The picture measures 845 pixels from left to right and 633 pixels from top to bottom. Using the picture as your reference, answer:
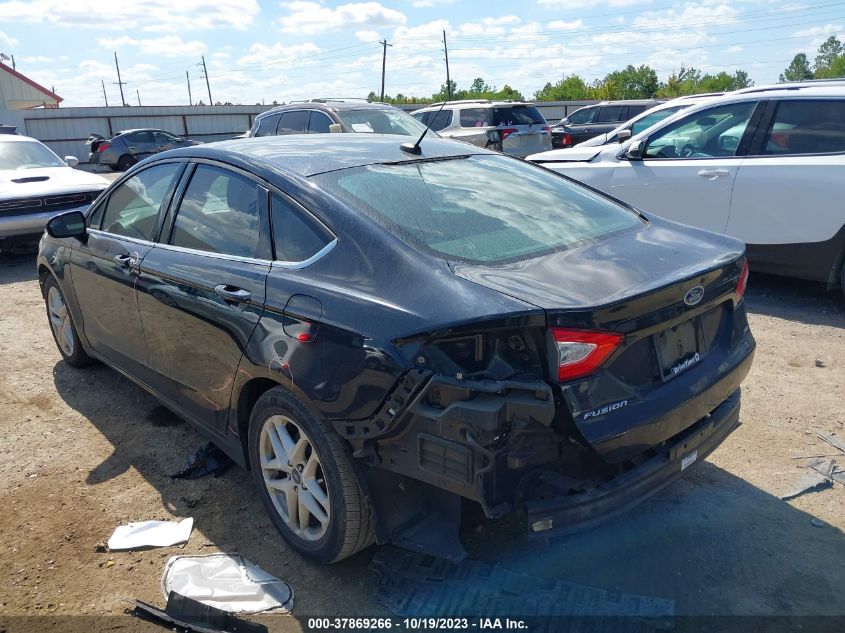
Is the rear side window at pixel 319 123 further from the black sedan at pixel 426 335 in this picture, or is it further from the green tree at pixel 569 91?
the green tree at pixel 569 91

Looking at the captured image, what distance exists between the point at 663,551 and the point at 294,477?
5.19 feet

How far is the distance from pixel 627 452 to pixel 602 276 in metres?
0.63

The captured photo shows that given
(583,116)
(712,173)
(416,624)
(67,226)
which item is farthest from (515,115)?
(416,624)

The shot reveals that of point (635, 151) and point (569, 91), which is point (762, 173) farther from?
point (569, 91)

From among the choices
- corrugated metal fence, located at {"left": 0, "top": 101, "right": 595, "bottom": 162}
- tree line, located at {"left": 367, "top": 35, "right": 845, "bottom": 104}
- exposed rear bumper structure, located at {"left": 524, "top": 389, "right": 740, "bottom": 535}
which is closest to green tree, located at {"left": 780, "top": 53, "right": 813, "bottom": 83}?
tree line, located at {"left": 367, "top": 35, "right": 845, "bottom": 104}

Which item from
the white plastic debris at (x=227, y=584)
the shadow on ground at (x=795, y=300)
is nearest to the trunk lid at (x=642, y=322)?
the white plastic debris at (x=227, y=584)

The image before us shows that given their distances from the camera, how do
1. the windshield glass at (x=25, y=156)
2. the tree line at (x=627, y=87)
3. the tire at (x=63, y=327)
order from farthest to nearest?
1. the tree line at (x=627, y=87)
2. the windshield glass at (x=25, y=156)
3. the tire at (x=63, y=327)

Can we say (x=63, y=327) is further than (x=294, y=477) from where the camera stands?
Yes

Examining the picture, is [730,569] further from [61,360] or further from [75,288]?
[61,360]

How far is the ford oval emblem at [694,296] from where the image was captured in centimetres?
267

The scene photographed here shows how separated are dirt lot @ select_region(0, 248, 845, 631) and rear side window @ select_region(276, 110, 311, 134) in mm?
6881

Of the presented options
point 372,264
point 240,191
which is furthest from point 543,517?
point 240,191

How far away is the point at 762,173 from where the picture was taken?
6070mm

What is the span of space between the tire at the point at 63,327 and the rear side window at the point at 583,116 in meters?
18.3
